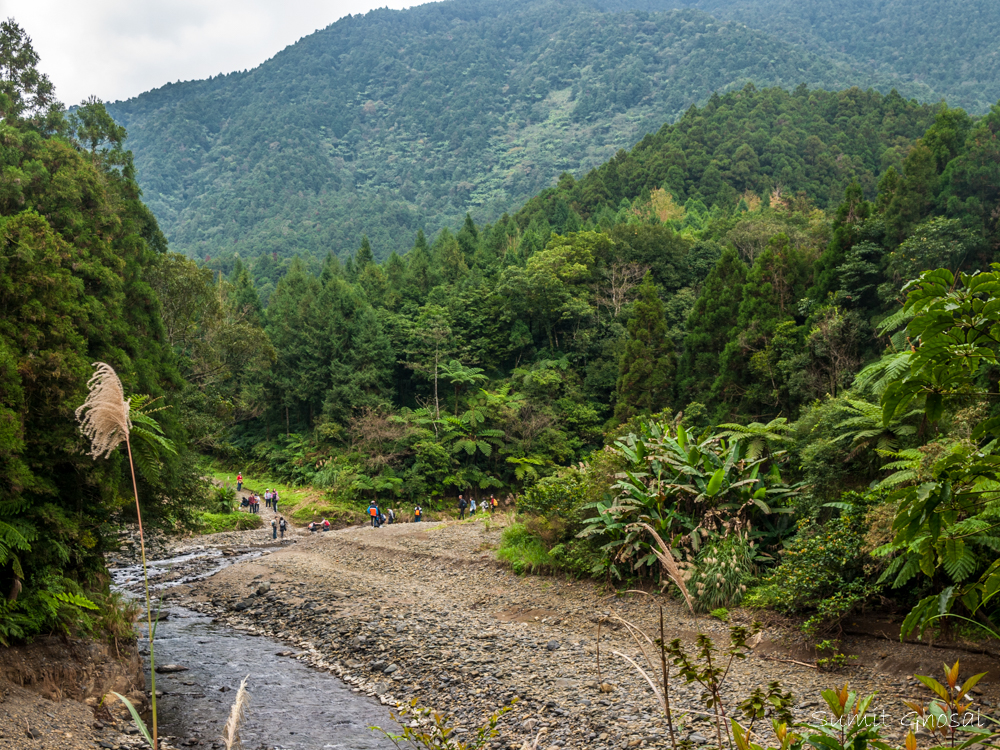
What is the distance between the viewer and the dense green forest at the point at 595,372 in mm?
7562

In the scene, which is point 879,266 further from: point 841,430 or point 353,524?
point 353,524

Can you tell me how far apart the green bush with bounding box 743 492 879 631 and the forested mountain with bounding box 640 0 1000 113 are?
439ft

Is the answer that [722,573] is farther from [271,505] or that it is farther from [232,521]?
[271,505]

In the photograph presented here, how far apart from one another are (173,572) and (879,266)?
2362 centimetres

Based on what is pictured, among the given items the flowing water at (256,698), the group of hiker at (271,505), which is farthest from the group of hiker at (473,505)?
the flowing water at (256,698)

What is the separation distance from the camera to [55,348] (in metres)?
8.70

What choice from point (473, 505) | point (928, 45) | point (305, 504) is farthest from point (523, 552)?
point (928, 45)

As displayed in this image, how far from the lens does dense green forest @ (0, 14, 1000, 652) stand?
7.56m

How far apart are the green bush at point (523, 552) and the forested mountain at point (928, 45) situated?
5186 inches

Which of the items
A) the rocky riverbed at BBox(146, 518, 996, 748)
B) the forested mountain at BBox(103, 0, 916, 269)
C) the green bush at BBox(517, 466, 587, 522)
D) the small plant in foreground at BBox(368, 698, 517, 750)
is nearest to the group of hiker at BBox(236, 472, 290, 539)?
the rocky riverbed at BBox(146, 518, 996, 748)

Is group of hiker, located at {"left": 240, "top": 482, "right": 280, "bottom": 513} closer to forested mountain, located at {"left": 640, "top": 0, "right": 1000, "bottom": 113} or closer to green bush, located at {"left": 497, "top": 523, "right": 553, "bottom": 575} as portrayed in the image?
green bush, located at {"left": 497, "top": 523, "right": 553, "bottom": 575}

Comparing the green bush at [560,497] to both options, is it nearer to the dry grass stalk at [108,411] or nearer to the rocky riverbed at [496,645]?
the rocky riverbed at [496,645]

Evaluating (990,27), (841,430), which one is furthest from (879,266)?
(990,27)

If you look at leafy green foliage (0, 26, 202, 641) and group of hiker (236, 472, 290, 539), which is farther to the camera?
group of hiker (236, 472, 290, 539)
